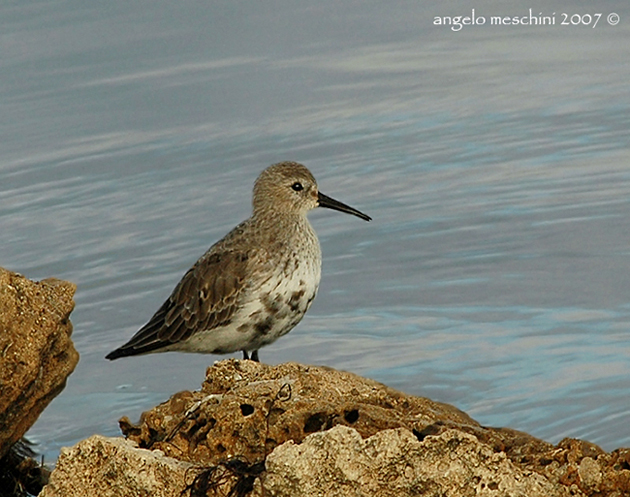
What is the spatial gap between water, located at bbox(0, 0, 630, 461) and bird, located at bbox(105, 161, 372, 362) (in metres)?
0.45

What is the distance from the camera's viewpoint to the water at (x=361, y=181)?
826 centimetres

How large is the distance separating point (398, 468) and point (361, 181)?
731 cm

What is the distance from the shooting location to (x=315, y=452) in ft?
14.0

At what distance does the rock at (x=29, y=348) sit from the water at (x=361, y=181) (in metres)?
1.64

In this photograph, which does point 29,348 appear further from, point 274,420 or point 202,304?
point 202,304

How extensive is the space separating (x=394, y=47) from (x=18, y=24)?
3.81m

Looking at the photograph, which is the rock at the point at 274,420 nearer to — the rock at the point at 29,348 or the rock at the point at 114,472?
the rock at the point at 114,472

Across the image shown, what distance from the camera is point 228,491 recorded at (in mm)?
4469

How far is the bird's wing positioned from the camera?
7.85 metres

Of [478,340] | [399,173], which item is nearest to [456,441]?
[478,340]

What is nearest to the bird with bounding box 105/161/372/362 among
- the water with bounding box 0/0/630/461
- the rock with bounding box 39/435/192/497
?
the water with bounding box 0/0/630/461

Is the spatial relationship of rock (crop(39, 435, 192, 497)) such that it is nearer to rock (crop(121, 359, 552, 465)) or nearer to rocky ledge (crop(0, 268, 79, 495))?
rock (crop(121, 359, 552, 465))

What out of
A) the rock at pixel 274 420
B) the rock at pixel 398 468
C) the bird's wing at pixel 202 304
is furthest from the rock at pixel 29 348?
the bird's wing at pixel 202 304

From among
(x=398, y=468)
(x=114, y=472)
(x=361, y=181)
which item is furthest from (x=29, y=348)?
(x=361, y=181)
